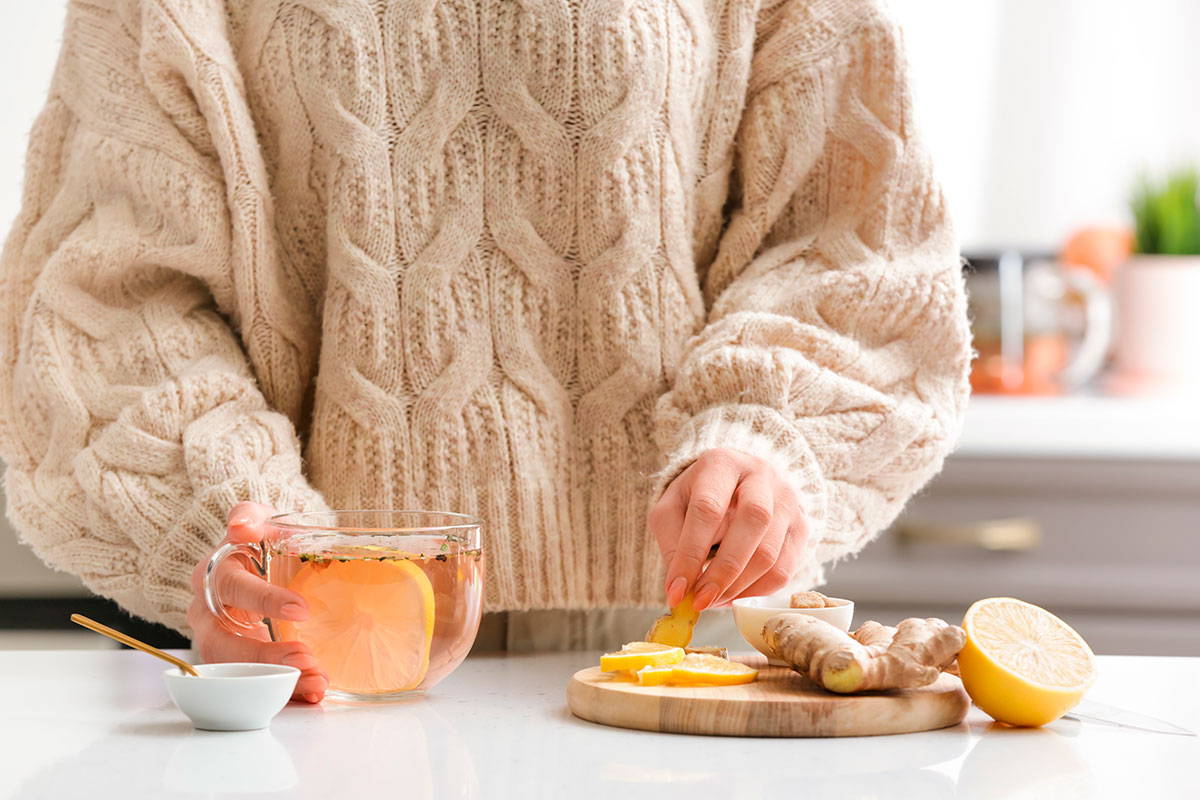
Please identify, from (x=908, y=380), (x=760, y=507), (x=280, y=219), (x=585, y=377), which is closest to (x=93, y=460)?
(x=280, y=219)

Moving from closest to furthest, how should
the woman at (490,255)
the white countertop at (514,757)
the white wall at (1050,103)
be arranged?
1. the white countertop at (514,757)
2. the woman at (490,255)
3. the white wall at (1050,103)

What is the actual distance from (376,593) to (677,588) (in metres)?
0.16

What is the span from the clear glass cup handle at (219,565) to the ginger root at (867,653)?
0.93 feet

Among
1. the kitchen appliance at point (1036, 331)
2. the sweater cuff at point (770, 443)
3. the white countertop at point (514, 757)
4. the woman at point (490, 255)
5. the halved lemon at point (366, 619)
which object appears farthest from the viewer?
the kitchen appliance at point (1036, 331)

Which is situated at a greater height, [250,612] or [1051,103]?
[1051,103]

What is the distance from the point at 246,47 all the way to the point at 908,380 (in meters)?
0.56

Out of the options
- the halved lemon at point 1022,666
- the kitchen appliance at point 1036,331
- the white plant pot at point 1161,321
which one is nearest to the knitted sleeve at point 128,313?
the halved lemon at point 1022,666

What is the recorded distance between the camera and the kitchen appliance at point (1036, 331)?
2113mm

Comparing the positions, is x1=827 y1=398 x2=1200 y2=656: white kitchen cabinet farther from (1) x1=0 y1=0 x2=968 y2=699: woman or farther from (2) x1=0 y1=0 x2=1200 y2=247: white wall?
(1) x1=0 y1=0 x2=968 y2=699: woman

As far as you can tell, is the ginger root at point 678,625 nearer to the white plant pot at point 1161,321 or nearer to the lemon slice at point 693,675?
the lemon slice at point 693,675

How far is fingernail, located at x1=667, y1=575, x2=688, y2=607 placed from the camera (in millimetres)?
688

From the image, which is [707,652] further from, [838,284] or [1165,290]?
[1165,290]

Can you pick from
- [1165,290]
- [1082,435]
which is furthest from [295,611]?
[1165,290]

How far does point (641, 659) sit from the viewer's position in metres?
0.65
